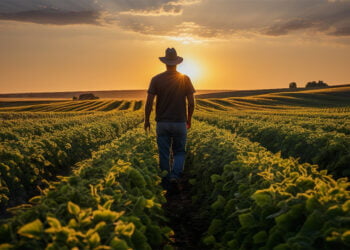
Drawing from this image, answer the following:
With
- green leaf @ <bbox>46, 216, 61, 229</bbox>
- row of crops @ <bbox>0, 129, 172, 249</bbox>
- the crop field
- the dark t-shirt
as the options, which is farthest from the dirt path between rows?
green leaf @ <bbox>46, 216, 61, 229</bbox>

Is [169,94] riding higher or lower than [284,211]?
higher

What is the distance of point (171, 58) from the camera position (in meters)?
7.61

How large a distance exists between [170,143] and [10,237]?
538 centimetres

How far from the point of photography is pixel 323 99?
77.2 meters

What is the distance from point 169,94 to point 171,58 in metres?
0.77

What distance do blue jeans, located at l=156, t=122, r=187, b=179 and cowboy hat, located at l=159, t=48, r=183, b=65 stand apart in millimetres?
1287

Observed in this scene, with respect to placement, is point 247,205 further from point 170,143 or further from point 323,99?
point 323,99

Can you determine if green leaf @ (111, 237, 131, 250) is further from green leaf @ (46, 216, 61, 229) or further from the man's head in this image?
the man's head

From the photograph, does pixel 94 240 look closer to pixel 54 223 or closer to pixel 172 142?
pixel 54 223

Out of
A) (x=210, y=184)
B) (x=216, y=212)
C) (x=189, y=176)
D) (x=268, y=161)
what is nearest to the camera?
(x=268, y=161)

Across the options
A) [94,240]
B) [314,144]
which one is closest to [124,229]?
[94,240]

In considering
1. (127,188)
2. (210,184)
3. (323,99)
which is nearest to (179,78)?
(210,184)

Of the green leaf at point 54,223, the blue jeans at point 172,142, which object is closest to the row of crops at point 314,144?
the blue jeans at point 172,142

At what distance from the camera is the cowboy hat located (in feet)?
24.7
